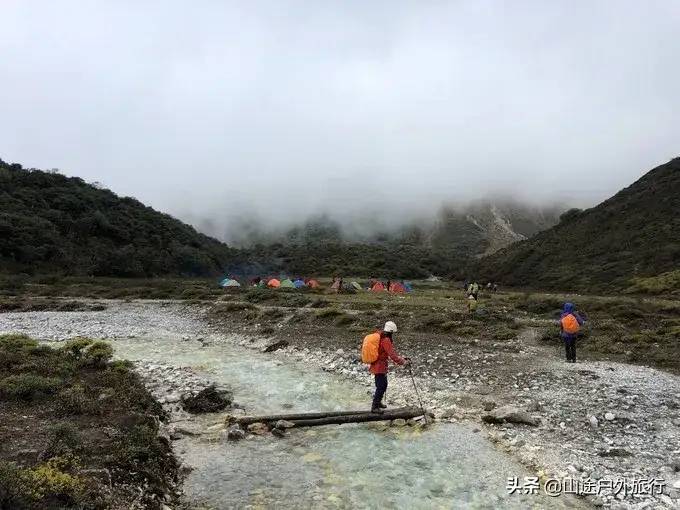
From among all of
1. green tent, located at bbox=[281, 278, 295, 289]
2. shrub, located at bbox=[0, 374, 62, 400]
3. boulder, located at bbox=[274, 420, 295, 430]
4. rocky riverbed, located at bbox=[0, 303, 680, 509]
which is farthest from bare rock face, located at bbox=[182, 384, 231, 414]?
green tent, located at bbox=[281, 278, 295, 289]

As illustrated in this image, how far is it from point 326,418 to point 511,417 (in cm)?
502

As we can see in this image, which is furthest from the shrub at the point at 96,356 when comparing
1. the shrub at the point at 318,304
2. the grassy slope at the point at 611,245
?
the grassy slope at the point at 611,245

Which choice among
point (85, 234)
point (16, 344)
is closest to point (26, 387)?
point (16, 344)

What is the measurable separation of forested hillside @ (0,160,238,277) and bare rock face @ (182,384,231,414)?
2887 inches

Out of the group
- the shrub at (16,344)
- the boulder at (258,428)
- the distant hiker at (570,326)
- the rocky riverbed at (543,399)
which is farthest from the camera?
the shrub at (16,344)

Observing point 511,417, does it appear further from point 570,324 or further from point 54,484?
point 54,484

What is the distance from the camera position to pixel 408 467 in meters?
11.5

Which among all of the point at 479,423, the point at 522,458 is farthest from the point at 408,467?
the point at 479,423

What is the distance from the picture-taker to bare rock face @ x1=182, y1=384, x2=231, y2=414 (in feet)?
50.2

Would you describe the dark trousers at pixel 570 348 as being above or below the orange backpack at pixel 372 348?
below

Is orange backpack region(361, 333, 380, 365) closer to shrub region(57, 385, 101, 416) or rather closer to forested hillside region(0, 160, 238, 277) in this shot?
shrub region(57, 385, 101, 416)

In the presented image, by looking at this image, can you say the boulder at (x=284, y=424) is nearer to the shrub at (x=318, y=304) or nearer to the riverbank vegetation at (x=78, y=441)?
the riverbank vegetation at (x=78, y=441)

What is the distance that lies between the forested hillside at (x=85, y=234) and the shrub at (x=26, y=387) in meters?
72.0

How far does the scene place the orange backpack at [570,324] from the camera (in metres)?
20.0
